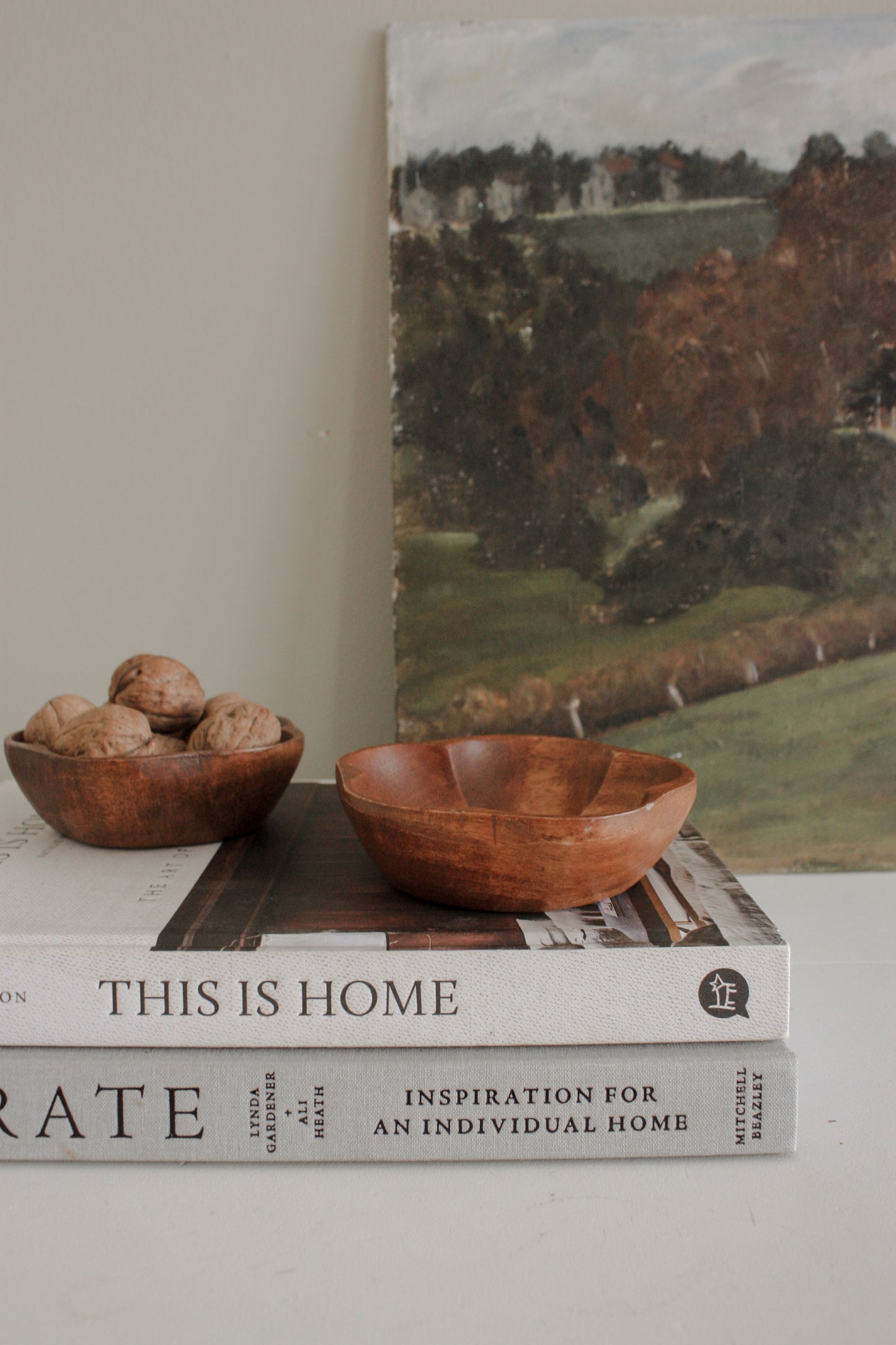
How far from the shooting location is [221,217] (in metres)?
0.90

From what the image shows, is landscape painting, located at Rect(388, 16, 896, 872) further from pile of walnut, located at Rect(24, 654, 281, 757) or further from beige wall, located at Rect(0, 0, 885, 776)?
pile of walnut, located at Rect(24, 654, 281, 757)

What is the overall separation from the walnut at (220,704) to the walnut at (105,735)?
5 cm

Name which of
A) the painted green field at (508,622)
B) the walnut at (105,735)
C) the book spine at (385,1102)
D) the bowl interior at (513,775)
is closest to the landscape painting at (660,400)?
the painted green field at (508,622)

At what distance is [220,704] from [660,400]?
1.58ft

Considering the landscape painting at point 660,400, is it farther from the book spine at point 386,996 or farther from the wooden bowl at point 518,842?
the book spine at point 386,996

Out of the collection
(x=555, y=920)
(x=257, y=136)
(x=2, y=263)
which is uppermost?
(x=257, y=136)

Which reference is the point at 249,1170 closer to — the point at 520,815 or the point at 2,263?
the point at 520,815

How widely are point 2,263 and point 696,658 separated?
0.76m

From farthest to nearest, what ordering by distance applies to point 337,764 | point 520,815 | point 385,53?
point 385,53
point 337,764
point 520,815

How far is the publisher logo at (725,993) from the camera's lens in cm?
49

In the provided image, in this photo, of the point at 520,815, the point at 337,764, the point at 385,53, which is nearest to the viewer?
the point at 520,815

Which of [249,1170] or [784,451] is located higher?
[784,451]

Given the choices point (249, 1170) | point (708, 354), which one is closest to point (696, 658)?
point (708, 354)

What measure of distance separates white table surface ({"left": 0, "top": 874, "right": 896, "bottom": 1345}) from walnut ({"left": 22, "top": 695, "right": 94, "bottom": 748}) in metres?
0.27
